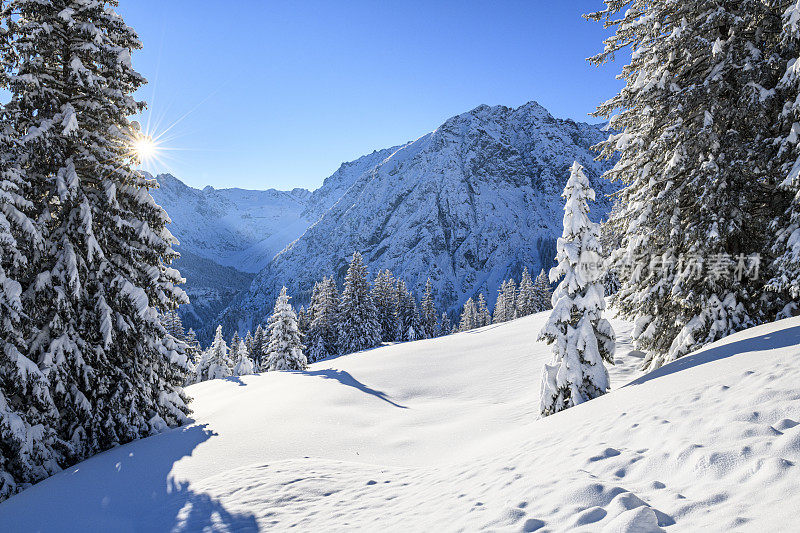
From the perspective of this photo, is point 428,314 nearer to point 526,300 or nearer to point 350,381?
point 526,300

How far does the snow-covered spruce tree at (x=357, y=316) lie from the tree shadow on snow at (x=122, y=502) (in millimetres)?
34740

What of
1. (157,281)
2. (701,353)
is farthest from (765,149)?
(157,281)

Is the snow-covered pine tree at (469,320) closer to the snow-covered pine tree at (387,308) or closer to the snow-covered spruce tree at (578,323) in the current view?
the snow-covered pine tree at (387,308)

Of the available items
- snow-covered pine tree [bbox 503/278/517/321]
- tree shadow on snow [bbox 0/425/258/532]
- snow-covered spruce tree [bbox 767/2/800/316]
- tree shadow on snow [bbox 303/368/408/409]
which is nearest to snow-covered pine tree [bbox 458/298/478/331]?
snow-covered pine tree [bbox 503/278/517/321]

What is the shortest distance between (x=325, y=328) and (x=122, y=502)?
40.3m

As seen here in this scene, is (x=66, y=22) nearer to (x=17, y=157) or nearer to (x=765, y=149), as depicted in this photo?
(x=17, y=157)

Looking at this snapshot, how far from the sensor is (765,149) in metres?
9.23

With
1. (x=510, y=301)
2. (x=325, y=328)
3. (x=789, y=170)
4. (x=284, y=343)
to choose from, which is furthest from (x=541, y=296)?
(x=789, y=170)

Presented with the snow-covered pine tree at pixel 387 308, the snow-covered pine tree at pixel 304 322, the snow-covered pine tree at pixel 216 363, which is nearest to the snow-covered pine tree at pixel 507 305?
the snow-covered pine tree at pixel 387 308

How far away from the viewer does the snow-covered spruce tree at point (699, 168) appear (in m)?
9.27

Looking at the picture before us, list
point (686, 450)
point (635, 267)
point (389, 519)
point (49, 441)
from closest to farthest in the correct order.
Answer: point (686, 450) < point (389, 519) < point (49, 441) < point (635, 267)

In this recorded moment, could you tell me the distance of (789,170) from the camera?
8.61 metres

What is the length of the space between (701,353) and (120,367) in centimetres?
1529

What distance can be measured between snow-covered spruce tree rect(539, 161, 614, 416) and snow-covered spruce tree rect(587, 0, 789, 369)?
1428mm
